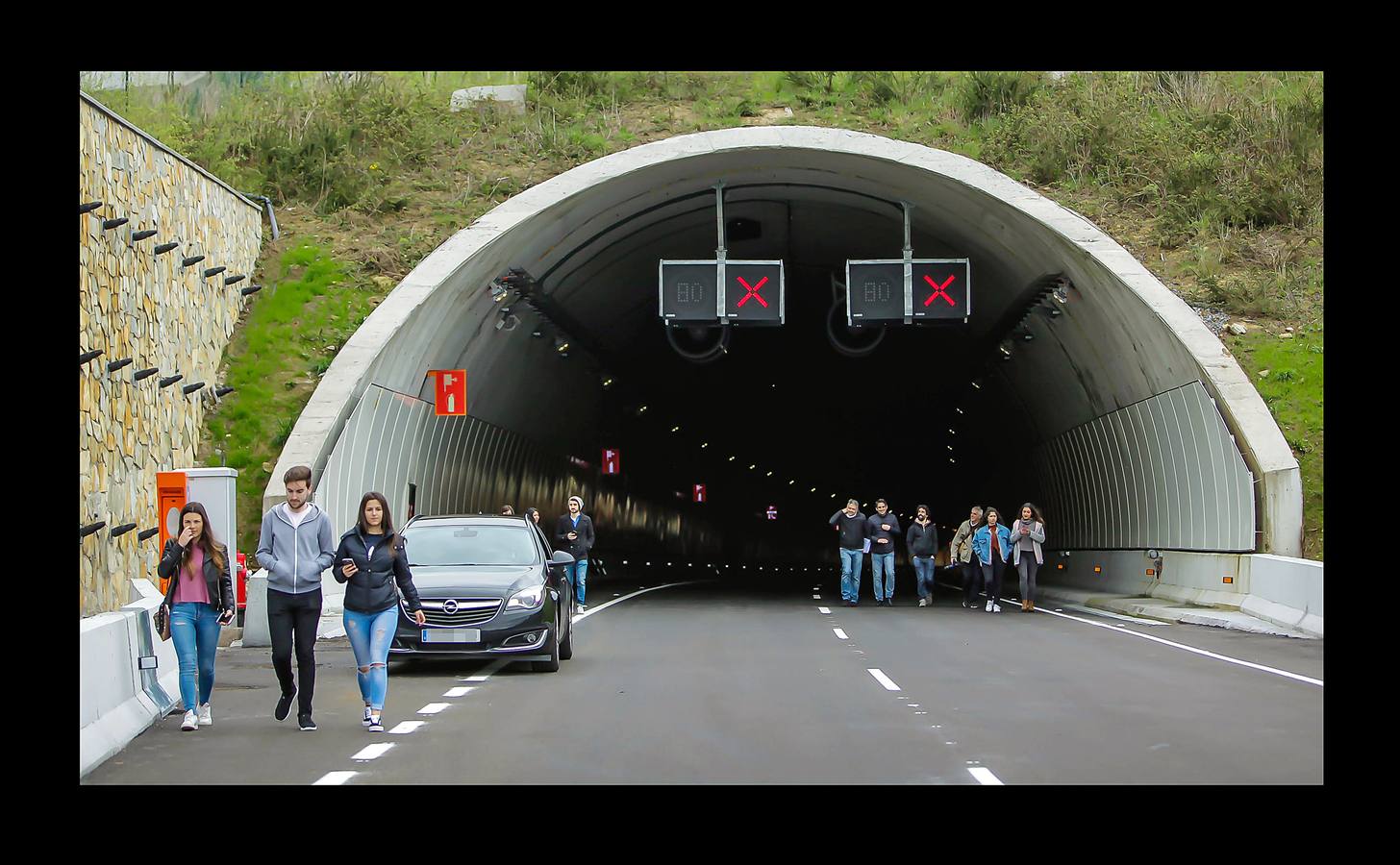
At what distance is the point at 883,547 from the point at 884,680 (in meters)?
14.6

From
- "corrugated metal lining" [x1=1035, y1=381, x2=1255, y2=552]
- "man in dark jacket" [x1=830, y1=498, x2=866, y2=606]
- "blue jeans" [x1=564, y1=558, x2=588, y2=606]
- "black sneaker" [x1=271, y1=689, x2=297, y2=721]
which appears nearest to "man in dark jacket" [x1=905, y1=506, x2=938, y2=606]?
"man in dark jacket" [x1=830, y1=498, x2=866, y2=606]

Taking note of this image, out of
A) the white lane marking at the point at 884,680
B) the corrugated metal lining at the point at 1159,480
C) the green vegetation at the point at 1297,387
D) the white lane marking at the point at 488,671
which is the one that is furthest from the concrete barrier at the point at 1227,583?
the white lane marking at the point at 488,671

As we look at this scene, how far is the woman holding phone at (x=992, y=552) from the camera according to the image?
1039 inches

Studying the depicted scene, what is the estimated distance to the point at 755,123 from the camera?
32281 mm

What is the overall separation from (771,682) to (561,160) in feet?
61.8

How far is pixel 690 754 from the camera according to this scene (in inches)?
393

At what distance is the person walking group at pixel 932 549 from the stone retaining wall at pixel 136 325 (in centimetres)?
1106

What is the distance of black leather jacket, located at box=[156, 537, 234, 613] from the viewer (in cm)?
1151

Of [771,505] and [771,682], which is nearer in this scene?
[771,682]

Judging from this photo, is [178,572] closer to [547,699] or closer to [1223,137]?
[547,699]

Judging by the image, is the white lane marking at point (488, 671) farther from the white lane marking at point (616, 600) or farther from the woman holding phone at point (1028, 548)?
the woman holding phone at point (1028, 548)

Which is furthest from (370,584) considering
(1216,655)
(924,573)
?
(924,573)
